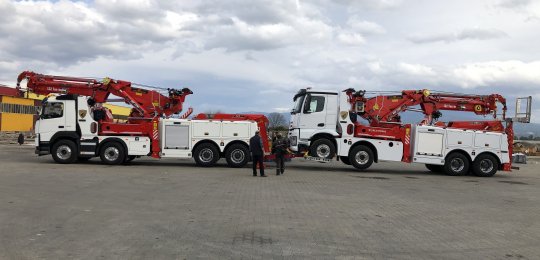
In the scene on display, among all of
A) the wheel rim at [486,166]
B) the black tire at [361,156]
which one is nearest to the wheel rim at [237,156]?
the black tire at [361,156]

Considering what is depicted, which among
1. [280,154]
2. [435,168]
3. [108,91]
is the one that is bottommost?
[435,168]

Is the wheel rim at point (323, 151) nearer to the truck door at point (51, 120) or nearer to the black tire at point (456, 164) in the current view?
the black tire at point (456, 164)

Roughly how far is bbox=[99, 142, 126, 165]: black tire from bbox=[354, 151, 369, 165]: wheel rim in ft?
30.1

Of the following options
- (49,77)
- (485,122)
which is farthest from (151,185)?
(485,122)

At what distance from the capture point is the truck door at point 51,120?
63.4ft

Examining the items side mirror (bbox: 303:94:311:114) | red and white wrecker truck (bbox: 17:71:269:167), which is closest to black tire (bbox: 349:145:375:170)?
side mirror (bbox: 303:94:311:114)

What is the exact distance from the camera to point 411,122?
19.7 metres

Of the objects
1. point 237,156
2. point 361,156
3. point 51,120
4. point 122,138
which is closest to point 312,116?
point 361,156

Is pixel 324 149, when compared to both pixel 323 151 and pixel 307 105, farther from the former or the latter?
pixel 307 105

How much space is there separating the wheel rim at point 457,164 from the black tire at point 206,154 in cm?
925

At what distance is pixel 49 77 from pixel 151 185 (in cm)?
970

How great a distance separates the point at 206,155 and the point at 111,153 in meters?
3.75

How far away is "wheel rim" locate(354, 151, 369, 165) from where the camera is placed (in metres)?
19.0

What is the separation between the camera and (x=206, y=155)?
763 inches
